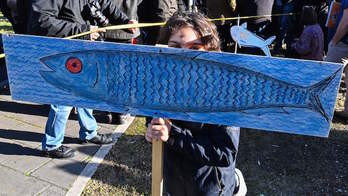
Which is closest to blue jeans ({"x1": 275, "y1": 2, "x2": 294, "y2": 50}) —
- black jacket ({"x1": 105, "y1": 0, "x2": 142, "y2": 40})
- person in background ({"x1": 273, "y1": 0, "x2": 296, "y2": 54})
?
person in background ({"x1": 273, "y1": 0, "x2": 296, "y2": 54})

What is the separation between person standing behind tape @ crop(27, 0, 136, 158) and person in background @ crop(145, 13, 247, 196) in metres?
1.38

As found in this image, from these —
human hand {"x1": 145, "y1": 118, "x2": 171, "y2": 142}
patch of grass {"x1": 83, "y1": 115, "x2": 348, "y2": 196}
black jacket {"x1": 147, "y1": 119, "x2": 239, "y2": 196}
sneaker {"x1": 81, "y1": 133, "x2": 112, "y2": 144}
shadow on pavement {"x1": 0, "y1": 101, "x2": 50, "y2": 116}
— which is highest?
human hand {"x1": 145, "y1": 118, "x2": 171, "y2": 142}

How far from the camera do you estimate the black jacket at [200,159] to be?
1.43m

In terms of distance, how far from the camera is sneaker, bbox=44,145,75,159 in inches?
126

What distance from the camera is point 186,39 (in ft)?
4.79

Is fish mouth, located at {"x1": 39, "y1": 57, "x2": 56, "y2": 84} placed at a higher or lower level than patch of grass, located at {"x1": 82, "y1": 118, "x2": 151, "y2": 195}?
higher

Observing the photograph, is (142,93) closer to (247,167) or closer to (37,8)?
(37,8)

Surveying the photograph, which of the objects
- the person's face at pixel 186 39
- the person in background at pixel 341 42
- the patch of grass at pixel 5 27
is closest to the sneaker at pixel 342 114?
the person in background at pixel 341 42

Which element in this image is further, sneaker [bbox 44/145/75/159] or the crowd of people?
sneaker [bbox 44/145/75/159]

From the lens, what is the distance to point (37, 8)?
2684 mm

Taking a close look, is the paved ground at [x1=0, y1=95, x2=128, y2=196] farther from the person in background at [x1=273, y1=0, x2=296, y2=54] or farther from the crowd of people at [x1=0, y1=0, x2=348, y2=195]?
the person in background at [x1=273, y1=0, x2=296, y2=54]

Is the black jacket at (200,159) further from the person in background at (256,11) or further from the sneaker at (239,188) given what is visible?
the person in background at (256,11)

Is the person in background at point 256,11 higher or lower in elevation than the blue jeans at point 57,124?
higher

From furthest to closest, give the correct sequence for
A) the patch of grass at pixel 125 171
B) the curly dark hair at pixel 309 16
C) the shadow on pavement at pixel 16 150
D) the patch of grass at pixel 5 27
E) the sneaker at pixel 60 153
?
the patch of grass at pixel 5 27 < the curly dark hair at pixel 309 16 < the shadow on pavement at pixel 16 150 < the sneaker at pixel 60 153 < the patch of grass at pixel 125 171
